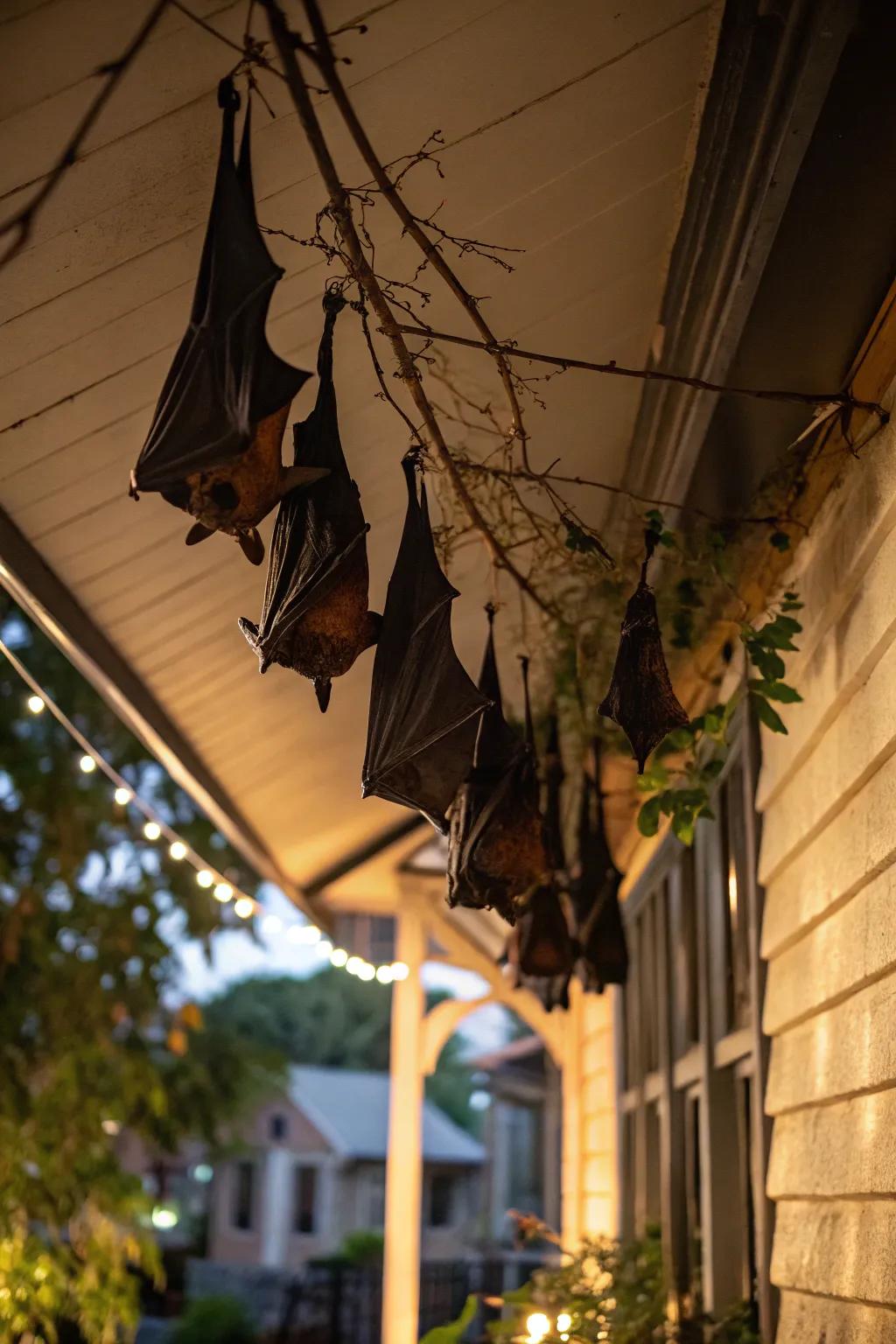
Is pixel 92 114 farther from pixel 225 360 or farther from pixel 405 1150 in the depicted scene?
pixel 405 1150

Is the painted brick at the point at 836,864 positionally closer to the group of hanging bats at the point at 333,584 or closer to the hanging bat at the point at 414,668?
the group of hanging bats at the point at 333,584

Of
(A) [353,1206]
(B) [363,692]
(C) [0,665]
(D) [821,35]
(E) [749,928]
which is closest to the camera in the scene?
(D) [821,35]

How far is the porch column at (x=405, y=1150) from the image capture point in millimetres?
7484

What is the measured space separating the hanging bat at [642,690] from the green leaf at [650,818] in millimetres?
649

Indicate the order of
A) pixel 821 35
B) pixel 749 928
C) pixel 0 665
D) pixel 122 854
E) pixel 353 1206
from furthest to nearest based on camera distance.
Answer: pixel 353 1206 < pixel 122 854 < pixel 0 665 < pixel 749 928 < pixel 821 35

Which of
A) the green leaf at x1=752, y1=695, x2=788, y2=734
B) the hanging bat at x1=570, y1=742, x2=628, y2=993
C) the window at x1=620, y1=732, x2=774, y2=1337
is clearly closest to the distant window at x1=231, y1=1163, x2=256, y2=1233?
the window at x1=620, y1=732, x2=774, y2=1337

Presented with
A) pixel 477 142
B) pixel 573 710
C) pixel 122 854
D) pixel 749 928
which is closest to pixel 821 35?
pixel 477 142

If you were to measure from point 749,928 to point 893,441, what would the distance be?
1568 mm

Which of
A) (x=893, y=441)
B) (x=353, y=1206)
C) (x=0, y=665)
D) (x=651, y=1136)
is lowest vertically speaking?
(x=353, y=1206)

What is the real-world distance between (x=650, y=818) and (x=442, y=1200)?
1104 inches

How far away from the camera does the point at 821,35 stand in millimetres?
1999

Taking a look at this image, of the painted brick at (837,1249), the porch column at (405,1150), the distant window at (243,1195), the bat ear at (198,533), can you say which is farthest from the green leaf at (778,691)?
the distant window at (243,1195)

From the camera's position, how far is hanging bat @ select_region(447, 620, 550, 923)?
286 cm

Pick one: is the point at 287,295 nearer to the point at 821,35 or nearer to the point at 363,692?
the point at 821,35
